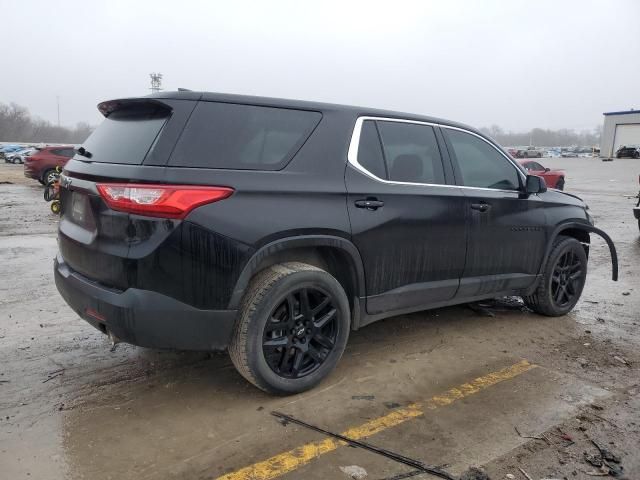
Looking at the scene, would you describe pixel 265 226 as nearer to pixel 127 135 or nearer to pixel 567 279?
pixel 127 135

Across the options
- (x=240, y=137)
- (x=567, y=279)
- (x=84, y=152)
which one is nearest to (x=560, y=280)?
(x=567, y=279)

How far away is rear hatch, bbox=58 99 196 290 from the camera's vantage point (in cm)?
287

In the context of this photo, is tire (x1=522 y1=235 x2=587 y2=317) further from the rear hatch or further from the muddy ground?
the rear hatch

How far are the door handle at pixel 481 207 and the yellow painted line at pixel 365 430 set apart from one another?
1240mm

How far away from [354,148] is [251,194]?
92 cm

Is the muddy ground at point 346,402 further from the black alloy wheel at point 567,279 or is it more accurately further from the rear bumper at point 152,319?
the rear bumper at point 152,319

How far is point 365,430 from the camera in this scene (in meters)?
3.07

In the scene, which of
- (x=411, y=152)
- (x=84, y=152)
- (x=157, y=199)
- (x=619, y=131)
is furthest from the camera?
(x=619, y=131)

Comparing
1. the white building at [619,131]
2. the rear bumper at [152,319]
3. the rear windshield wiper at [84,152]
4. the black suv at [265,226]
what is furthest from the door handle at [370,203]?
the white building at [619,131]

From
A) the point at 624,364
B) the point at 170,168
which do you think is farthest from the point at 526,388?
A: the point at 170,168

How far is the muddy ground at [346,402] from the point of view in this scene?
9.05 feet

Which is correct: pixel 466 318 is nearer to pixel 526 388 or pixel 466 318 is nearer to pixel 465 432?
pixel 526 388

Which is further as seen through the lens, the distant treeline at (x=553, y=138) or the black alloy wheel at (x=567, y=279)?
the distant treeline at (x=553, y=138)

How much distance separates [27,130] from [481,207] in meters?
106
